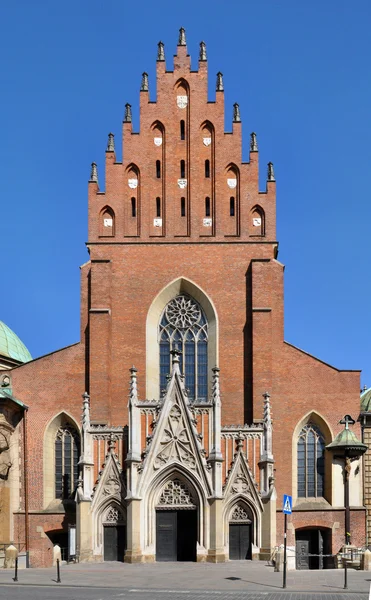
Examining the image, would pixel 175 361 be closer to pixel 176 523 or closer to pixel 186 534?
pixel 176 523

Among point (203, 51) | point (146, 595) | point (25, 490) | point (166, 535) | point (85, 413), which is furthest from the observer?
point (203, 51)

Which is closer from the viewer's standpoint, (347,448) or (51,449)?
(347,448)

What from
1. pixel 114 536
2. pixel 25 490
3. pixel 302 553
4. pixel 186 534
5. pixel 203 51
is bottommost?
pixel 302 553

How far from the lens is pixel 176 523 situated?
43625 mm

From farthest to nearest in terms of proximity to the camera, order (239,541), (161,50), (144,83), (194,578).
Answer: (161,50), (144,83), (239,541), (194,578)

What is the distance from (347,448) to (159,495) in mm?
8353

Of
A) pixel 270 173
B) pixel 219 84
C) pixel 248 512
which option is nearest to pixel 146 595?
pixel 248 512

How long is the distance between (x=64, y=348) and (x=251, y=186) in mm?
11662

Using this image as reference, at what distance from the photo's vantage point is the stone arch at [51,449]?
46.8m

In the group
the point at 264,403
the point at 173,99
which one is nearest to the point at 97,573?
the point at 264,403

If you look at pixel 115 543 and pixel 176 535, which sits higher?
pixel 176 535

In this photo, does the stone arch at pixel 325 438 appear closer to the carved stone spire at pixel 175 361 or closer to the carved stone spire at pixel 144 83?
the carved stone spire at pixel 175 361

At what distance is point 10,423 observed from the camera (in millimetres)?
46250

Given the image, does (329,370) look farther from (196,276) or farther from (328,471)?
(196,276)
